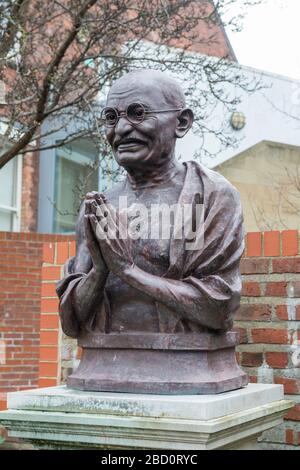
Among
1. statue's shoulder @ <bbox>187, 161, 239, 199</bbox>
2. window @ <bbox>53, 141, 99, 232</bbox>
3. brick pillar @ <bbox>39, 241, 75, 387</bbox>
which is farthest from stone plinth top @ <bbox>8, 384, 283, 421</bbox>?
window @ <bbox>53, 141, 99, 232</bbox>

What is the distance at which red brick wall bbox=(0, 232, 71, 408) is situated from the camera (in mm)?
6895

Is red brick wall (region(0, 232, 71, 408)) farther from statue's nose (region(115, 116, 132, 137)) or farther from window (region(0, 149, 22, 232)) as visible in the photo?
statue's nose (region(115, 116, 132, 137))

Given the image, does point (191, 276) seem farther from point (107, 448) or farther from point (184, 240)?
point (107, 448)

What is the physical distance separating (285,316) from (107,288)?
1294mm

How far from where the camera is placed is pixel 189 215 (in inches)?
103

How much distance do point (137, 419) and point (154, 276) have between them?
527 mm

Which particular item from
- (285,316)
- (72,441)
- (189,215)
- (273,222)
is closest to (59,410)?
(72,441)

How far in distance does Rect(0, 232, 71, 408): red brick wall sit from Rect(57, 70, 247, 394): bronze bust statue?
13.9ft

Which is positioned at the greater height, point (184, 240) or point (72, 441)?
point (184, 240)

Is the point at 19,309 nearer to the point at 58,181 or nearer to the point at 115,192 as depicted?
the point at 58,181

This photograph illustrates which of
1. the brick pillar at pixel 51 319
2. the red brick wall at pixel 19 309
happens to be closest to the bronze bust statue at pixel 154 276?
the brick pillar at pixel 51 319

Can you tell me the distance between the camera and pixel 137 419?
229 cm

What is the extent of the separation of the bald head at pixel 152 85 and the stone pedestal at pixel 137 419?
1152mm

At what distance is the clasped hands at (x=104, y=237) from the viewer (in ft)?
8.16
